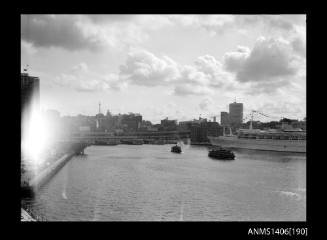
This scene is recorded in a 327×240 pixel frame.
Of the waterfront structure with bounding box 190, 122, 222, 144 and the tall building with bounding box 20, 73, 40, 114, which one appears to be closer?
the tall building with bounding box 20, 73, 40, 114

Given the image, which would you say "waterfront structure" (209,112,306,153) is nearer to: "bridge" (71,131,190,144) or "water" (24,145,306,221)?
"water" (24,145,306,221)

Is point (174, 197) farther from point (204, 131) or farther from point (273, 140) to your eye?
point (204, 131)

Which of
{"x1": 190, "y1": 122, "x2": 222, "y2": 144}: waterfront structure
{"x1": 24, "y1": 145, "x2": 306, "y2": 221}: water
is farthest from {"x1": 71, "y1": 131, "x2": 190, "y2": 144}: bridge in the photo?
{"x1": 24, "y1": 145, "x2": 306, "y2": 221}: water

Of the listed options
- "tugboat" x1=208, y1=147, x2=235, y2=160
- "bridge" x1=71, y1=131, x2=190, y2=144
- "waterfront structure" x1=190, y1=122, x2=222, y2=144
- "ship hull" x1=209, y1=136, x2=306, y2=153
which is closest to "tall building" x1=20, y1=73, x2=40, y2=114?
"tugboat" x1=208, y1=147, x2=235, y2=160

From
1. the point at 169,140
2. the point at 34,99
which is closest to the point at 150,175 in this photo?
the point at 34,99

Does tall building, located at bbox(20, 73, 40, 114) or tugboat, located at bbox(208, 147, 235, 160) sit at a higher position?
tall building, located at bbox(20, 73, 40, 114)

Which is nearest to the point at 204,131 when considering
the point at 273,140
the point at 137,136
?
the point at 137,136

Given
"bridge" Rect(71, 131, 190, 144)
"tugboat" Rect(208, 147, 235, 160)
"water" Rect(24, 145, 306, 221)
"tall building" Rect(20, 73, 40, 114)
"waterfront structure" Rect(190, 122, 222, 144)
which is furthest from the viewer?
"bridge" Rect(71, 131, 190, 144)

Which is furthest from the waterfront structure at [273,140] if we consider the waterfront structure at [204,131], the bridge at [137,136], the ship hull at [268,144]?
the bridge at [137,136]

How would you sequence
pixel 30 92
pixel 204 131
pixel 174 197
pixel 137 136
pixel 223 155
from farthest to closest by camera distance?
1. pixel 137 136
2. pixel 204 131
3. pixel 30 92
4. pixel 223 155
5. pixel 174 197

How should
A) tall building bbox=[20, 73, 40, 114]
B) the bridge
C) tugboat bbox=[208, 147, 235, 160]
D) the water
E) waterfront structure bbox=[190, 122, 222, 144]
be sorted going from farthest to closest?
1. the bridge
2. waterfront structure bbox=[190, 122, 222, 144]
3. tall building bbox=[20, 73, 40, 114]
4. tugboat bbox=[208, 147, 235, 160]
5. the water

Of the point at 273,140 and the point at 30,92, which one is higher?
the point at 30,92

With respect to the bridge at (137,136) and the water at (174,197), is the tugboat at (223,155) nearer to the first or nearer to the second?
the water at (174,197)
